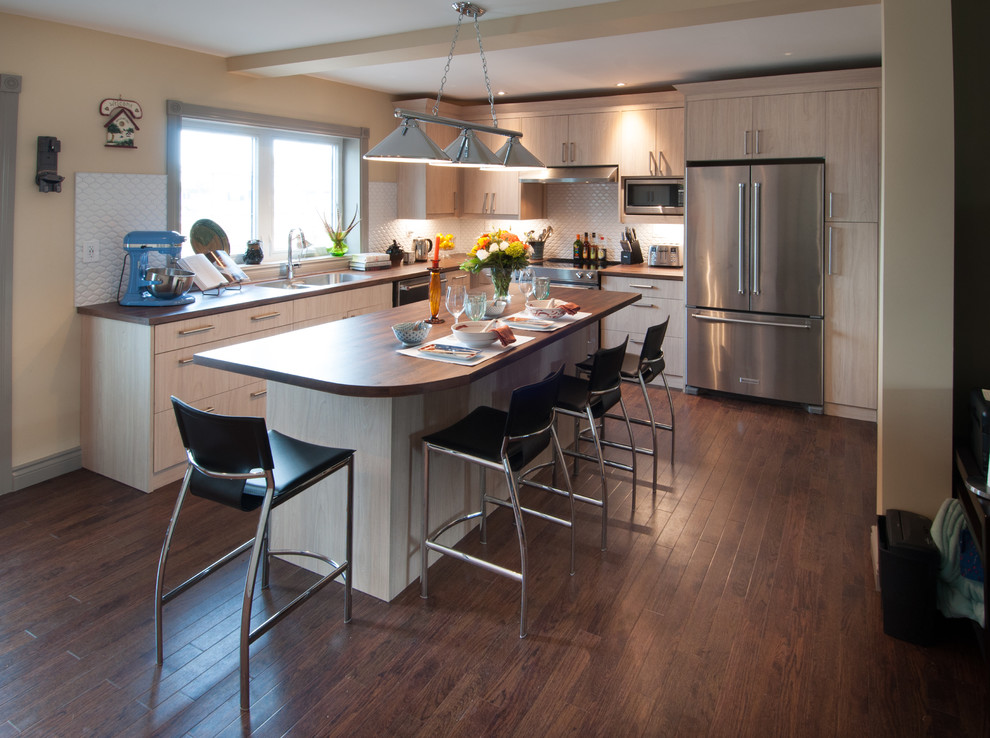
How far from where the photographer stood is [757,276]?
199 inches

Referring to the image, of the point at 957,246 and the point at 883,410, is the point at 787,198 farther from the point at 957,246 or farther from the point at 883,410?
the point at 883,410

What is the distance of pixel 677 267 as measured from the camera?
6059 mm

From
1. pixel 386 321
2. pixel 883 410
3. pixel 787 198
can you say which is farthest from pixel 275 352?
pixel 787 198

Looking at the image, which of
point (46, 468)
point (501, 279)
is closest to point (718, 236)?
point (501, 279)

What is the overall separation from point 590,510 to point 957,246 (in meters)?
1.95

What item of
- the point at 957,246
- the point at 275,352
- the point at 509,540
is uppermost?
the point at 957,246

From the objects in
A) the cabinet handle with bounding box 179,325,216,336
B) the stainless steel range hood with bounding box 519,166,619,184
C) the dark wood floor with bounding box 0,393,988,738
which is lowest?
the dark wood floor with bounding box 0,393,988,738

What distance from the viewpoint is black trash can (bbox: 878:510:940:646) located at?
93.1 inches

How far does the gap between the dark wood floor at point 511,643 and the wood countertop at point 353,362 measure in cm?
88

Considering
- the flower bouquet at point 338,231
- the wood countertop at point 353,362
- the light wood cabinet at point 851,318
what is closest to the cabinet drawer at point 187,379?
the wood countertop at point 353,362

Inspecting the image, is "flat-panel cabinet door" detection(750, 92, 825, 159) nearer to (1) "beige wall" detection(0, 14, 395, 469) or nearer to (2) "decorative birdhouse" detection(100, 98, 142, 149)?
(1) "beige wall" detection(0, 14, 395, 469)

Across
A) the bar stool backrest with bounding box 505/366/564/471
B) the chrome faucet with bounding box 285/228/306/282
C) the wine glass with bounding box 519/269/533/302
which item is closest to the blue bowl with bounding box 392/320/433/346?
the bar stool backrest with bounding box 505/366/564/471

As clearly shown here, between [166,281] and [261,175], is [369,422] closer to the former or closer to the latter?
[166,281]

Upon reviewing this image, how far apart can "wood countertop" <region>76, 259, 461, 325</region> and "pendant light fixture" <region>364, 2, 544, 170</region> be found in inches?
47.8
